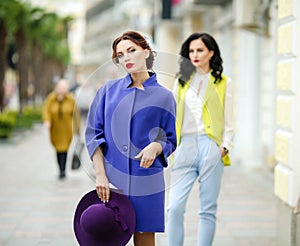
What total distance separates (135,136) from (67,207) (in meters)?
5.29

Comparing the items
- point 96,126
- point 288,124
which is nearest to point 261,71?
point 288,124

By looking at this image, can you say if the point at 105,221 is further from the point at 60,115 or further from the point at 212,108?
the point at 60,115

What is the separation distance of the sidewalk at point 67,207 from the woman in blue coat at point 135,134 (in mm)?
2010

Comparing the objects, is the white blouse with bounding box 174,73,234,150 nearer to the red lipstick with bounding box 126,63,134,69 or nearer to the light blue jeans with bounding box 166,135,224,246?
the light blue jeans with bounding box 166,135,224,246

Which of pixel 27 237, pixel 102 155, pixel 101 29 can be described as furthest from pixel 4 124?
pixel 101 29

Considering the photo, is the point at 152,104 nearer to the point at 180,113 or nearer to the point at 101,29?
the point at 180,113

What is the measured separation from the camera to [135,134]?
4.27 metres

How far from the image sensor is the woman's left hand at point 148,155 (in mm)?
4230

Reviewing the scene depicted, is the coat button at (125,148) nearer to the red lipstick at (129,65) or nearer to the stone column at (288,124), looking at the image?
the red lipstick at (129,65)

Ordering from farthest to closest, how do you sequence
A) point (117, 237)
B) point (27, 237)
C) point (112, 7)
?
point (112, 7) → point (27, 237) → point (117, 237)

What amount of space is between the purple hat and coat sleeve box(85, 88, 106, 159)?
268mm

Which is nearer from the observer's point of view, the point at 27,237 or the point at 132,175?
the point at 132,175

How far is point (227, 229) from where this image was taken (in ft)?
25.8

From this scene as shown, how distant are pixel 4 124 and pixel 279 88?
14549 millimetres
